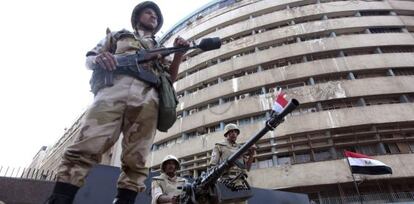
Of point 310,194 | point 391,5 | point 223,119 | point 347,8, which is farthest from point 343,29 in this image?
point 310,194

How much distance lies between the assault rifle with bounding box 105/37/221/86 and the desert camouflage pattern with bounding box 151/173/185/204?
7.04 feet

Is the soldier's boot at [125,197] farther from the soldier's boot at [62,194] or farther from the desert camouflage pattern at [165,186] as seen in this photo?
the desert camouflage pattern at [165,186]

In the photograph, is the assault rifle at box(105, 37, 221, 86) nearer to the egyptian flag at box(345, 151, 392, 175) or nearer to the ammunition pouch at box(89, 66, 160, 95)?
the ammunition pouch at box(89, 66, 160, 95)

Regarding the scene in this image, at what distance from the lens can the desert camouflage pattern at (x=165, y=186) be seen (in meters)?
3.59

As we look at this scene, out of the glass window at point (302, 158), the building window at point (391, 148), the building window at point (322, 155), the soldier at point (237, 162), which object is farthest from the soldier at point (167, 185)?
the building window at point (391, 148)

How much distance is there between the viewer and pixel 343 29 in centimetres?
2011

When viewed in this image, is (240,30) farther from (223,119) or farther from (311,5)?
(223,119)

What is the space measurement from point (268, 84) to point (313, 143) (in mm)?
5165

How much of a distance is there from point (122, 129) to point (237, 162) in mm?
2184

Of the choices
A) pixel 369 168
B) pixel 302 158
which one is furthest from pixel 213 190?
pixel 302 158

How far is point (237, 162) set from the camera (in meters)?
3.58

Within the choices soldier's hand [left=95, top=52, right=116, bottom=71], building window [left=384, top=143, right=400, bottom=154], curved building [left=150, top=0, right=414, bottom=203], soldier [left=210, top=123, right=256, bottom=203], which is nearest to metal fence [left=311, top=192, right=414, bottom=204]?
curved building [left=150, top=0, right=414, bottom=203]

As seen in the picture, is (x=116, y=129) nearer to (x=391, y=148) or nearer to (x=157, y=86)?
(x=157, y=86)

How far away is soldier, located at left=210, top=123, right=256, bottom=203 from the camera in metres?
3.62
